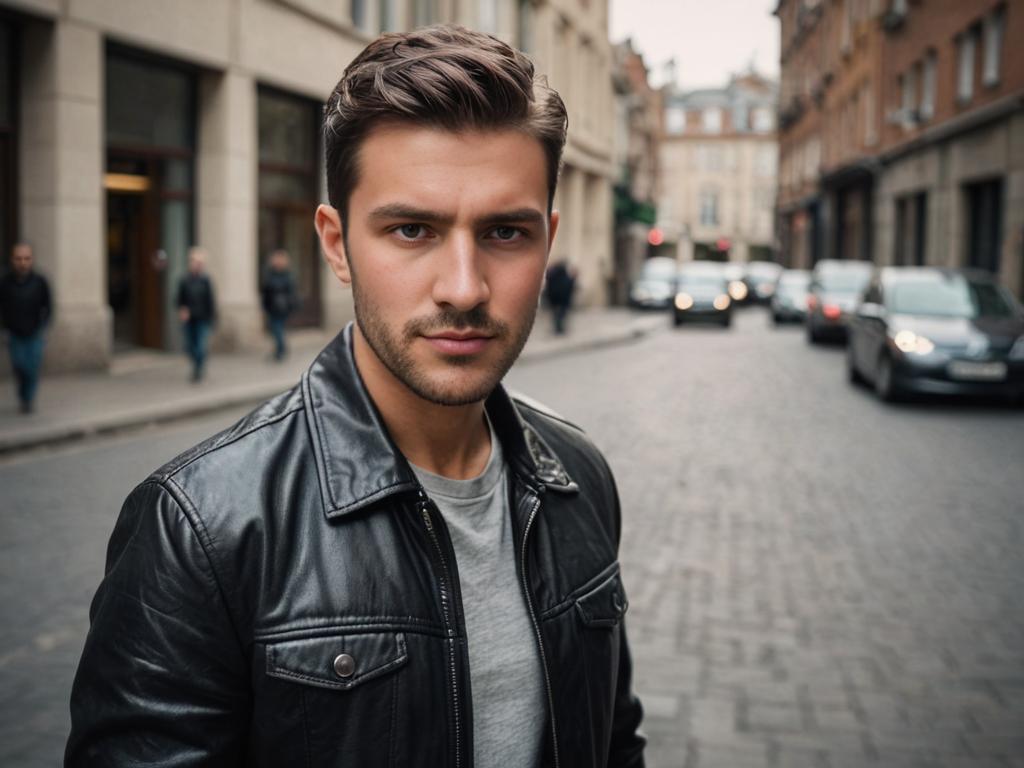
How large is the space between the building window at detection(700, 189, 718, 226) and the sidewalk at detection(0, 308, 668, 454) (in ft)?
252

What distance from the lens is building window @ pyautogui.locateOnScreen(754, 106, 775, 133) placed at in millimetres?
97275

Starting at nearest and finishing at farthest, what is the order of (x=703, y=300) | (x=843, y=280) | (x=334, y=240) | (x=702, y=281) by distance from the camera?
(x=334, y=240) → (x=843, y=280) → (x=703, y=300) → (x=702, y=281)

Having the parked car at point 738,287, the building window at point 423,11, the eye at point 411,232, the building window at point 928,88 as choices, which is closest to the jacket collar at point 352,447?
the eye at point 411,232

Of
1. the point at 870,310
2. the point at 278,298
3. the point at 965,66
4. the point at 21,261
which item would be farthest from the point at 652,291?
the point at 21,261

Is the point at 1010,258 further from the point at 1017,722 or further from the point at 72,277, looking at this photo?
the point at 1017,722

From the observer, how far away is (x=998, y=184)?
81.1ft

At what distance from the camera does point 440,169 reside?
1604mm

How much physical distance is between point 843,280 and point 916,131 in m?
8.45

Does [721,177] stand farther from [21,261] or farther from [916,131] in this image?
[21,261]

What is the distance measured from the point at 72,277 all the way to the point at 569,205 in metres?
27.3

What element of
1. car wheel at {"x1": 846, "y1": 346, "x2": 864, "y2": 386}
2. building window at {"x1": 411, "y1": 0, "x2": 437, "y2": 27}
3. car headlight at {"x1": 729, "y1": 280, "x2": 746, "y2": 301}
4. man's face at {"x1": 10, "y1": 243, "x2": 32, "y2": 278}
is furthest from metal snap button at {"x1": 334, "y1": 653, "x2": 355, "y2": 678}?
car headlight at {"x1": 729, "y1": 280, "x2": 746, "y2": 301}

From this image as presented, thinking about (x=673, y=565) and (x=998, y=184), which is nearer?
(x=673, y=565)

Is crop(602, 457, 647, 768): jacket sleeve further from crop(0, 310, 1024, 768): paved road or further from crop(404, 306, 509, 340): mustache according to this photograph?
crop(0, 310, 1024, 768): paved road

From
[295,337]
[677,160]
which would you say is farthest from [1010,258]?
[677,160]
